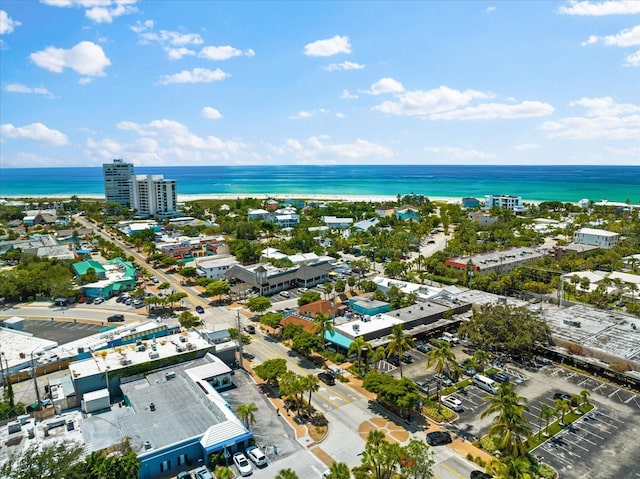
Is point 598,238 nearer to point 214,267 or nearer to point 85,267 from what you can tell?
point 214,267

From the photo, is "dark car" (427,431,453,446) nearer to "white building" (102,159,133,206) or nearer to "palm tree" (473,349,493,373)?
"palm tree" (473,349,493,373)

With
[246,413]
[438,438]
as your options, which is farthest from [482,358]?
[246,413]

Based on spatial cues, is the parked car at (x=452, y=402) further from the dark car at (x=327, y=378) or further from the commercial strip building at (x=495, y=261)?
the commercial strip building at (x=495, y=261)

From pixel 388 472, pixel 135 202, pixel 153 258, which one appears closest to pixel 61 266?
pixel 153 258

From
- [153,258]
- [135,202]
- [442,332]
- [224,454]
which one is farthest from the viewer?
[135,202]

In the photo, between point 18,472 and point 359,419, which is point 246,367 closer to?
point 359,419

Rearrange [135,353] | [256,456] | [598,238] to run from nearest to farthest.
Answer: [256,456], [135,353], [598,238]

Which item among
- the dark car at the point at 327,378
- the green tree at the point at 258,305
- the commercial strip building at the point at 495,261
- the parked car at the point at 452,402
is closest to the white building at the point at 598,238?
the commercial strip building at the point at 495,261

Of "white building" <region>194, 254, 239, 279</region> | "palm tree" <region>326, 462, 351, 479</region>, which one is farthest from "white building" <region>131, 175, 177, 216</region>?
"palm tree" <region>326, 462, 351, 479</region>
